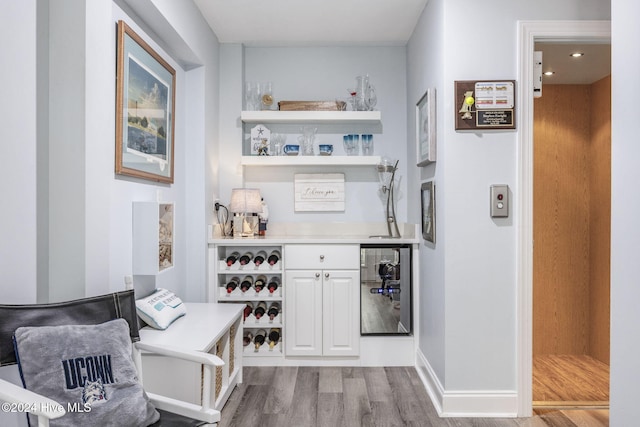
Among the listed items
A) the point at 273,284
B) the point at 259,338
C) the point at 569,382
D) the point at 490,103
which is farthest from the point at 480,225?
the point at 259,338

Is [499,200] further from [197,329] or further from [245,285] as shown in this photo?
[245,285]

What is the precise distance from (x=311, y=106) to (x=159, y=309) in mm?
2118

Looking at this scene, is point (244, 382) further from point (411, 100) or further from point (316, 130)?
point (411, 100)

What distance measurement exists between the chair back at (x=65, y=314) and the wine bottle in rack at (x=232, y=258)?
66.1 inches

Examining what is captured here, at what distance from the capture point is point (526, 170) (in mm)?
2719

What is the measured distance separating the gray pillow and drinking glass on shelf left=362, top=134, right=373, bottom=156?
2749 millimetres

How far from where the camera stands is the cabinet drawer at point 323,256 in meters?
3.61

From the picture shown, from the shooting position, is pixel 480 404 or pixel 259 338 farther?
pixel 259 338

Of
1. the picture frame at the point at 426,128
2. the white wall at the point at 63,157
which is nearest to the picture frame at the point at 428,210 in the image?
the picture frame at the point at 426,128

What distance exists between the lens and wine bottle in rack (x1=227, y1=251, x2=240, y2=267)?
3.66 metres

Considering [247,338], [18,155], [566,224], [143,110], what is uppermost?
[143,110]

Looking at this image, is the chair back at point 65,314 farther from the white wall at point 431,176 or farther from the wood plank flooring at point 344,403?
the white wall at point 431,176

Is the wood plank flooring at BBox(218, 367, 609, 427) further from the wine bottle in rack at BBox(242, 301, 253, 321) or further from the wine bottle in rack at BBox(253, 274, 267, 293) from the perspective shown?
the wine bottle in rack at BBox(253, 274, 267, 293)

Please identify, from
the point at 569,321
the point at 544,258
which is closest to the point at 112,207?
the point at 544,258
